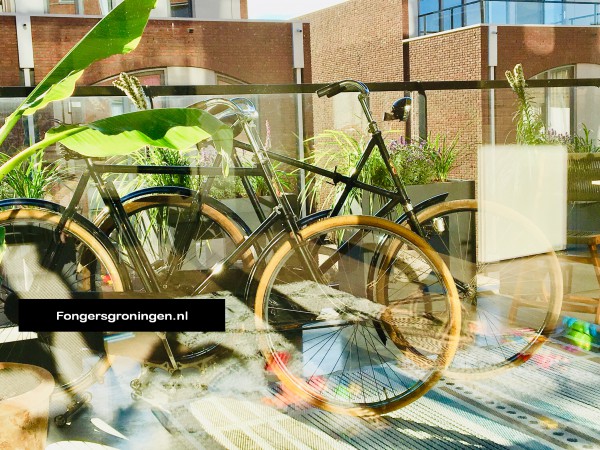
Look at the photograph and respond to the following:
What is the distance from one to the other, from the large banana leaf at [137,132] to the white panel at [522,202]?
3.56 feet

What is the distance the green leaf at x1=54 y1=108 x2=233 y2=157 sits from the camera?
78.4 inches

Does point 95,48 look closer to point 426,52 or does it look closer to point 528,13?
point 426,52

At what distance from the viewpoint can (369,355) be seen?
268cm

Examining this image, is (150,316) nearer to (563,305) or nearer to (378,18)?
(378,18)

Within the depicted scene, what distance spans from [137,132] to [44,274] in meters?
0.66

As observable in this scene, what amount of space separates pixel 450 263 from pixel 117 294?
3.61 feet

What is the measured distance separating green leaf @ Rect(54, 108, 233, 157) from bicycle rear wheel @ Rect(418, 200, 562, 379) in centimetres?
92

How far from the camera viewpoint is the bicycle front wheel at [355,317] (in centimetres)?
252

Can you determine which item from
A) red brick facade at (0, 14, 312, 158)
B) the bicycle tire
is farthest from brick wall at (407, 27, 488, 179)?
the bicycle tire

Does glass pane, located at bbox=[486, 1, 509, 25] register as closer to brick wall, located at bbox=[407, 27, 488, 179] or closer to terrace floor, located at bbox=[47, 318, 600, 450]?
brick wall, located at bbox=[407, 27, 488, 179]

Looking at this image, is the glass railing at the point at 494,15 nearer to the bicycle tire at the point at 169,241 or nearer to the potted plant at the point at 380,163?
the potted plant at the point at 380,163

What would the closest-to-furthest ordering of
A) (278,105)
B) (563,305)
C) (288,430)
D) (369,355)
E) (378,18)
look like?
(378,18) → (278,105) → (288,430) → (369,355) → (563,305)

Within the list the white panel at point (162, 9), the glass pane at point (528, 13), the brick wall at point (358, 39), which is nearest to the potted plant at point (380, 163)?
the brick wall at point (358, 39)

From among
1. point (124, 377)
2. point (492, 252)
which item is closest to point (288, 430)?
point (124, 377)
